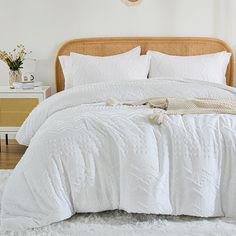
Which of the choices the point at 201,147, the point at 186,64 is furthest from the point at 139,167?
the point at 186,64

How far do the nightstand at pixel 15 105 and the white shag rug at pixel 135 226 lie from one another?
6.74ft

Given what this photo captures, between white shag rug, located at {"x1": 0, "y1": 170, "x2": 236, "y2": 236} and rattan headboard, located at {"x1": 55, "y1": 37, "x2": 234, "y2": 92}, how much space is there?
244 centimetres

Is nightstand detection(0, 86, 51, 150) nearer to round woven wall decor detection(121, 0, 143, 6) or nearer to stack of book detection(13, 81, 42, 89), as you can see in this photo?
stack of book detection(13, 81, 42, 89)

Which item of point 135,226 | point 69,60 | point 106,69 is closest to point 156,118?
point 135,226

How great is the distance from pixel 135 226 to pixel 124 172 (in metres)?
0.29

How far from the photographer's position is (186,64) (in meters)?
4.45

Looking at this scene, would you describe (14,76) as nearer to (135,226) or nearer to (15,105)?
(15,105)

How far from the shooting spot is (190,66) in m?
4.43

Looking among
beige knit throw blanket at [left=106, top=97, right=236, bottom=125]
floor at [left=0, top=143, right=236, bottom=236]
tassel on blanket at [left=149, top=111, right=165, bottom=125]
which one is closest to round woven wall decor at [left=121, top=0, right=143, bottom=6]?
beige knit throw blanket at [left=106, top=97, right=236, bottom=125]

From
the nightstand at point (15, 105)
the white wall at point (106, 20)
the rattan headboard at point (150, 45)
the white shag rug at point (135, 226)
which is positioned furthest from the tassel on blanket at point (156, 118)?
the white wall at point (106, 20)

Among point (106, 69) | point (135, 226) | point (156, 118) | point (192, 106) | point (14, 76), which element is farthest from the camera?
point (14, 76)

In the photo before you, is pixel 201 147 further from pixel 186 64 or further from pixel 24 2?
pixel 24 2

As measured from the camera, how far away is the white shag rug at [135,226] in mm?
2492

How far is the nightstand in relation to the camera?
178 inches
